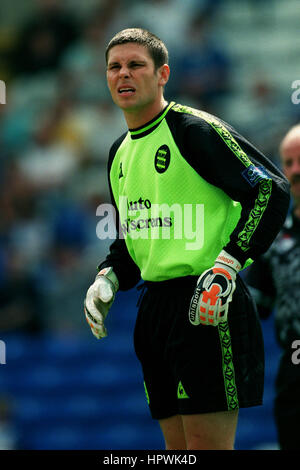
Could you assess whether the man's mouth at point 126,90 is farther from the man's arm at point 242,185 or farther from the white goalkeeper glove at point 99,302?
the white goalkeeper glove at point 99,302

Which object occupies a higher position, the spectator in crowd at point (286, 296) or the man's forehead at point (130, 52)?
the man's forehead at point (130, 52)

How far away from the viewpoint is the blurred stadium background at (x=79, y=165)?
328 inches

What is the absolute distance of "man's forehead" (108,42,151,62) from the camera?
353 centimetres

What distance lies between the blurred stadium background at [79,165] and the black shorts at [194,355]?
181 inches

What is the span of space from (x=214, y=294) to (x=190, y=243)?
33 cm

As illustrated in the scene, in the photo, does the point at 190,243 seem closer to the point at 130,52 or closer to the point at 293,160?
the point at 130,52

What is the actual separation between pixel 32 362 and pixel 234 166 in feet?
18.4

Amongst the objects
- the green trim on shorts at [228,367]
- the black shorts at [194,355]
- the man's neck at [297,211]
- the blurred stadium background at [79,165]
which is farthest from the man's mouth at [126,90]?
the blurred stadium background at [79,165]

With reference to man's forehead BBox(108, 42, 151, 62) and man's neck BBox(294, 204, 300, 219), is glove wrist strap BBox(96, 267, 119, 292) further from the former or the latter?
man's neck BBox(294, 204, 300, 219)

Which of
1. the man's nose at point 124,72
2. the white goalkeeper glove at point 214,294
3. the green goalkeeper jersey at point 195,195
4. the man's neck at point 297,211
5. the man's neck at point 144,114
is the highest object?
the man's nose at point 124,72

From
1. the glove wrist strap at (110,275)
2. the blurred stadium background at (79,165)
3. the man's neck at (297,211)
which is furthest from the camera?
the blurred stadium background at (79,165)

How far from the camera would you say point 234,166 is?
3377mm

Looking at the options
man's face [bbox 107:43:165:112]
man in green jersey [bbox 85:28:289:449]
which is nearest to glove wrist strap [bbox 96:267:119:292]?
man in green jersey [bbox 85:28:289:449]
